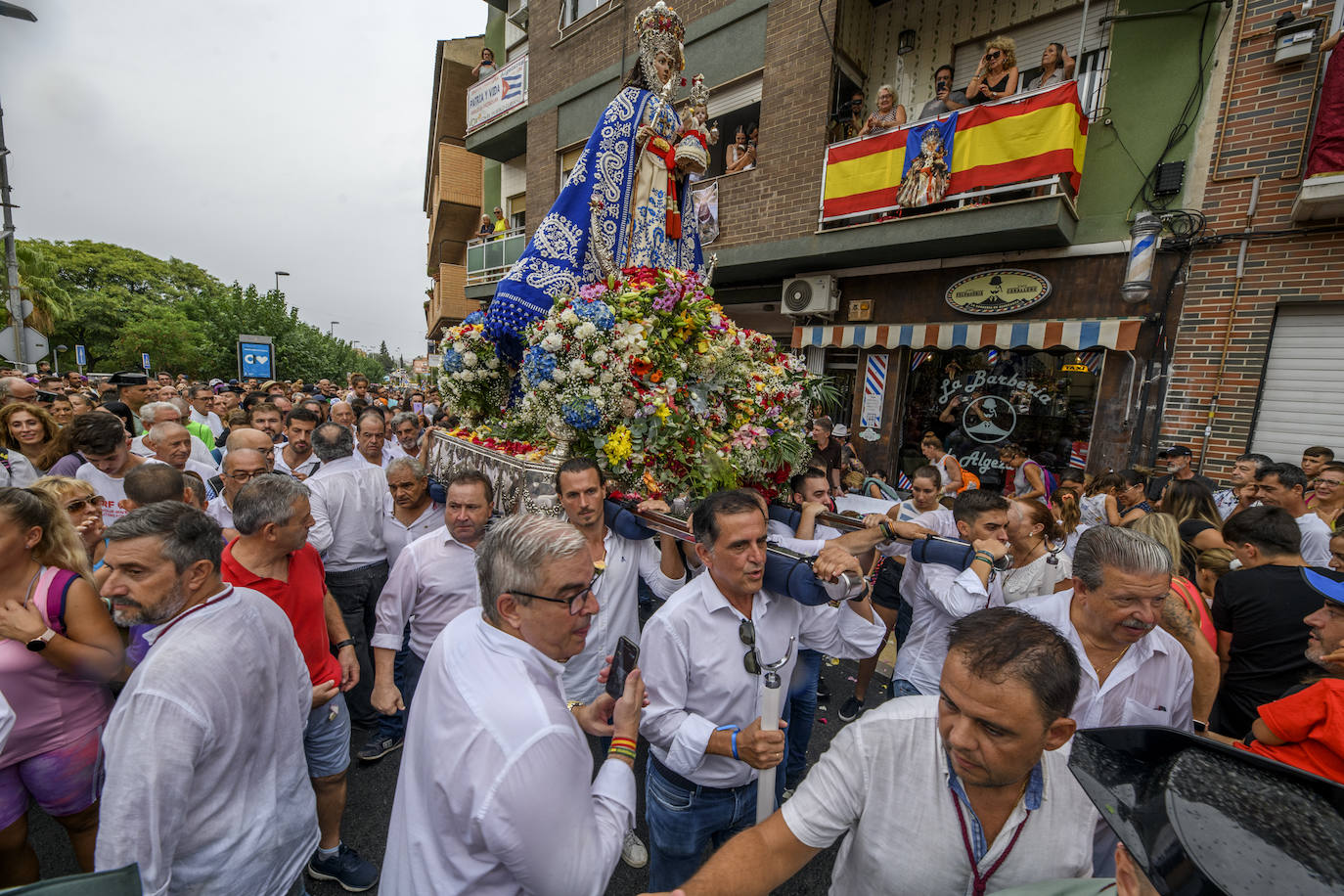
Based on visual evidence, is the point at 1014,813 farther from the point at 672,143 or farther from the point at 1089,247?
the point at 1089,247

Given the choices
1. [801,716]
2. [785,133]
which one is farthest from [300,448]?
[785,133]

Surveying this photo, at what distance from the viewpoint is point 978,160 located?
275 inches

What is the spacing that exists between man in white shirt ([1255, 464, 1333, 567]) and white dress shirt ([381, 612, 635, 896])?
545cm

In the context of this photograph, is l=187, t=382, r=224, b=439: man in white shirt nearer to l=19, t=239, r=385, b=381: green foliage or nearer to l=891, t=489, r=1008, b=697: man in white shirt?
l=891, t=489, r=1008, b=697: man in white shirt

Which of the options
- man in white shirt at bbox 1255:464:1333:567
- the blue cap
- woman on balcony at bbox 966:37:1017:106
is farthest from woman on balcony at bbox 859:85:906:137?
the blue cap

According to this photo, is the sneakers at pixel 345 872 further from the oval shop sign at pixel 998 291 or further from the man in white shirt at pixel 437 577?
the oval shop sign at pixel 998 291

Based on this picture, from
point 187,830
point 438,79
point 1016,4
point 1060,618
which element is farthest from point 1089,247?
point 438,79

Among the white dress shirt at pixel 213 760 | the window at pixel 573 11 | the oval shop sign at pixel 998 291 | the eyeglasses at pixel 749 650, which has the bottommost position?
the white dress shirt at pixel 213 760

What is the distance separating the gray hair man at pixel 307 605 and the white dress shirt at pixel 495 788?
141 cm

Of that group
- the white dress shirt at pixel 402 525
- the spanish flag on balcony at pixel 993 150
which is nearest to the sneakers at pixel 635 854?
the white dress shirt at pixel 402 525

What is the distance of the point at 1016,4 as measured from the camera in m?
7.72

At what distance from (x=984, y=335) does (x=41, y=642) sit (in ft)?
30.1

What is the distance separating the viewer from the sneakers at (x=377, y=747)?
3.56m

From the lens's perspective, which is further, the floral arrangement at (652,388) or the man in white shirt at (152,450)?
the man in white shirt at (152,450)
